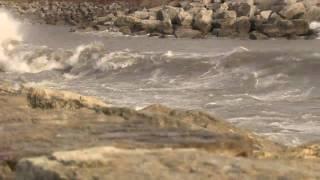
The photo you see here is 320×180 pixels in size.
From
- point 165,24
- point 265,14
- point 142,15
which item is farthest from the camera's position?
point 142,15

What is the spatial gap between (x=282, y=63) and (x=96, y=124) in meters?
18.5

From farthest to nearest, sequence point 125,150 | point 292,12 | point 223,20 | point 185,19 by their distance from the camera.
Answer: point 185,19 < point 223,20 < point 292,12 < point 125,150

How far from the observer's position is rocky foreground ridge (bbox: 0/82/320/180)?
3.46 meters

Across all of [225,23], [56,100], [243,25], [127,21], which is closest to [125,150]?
[56,100]

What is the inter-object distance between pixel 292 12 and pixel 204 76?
14.7 metres

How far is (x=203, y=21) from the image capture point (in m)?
35.9

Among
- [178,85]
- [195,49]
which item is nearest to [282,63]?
[178,85]

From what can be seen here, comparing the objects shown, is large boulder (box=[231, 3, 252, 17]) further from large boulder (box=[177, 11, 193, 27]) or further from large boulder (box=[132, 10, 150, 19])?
large boulder (box=[132, 10, 150, 19])

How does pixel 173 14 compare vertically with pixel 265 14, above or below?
below

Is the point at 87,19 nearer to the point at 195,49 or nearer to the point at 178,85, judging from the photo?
the point at 195,49

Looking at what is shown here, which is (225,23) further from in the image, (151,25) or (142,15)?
(142,15)

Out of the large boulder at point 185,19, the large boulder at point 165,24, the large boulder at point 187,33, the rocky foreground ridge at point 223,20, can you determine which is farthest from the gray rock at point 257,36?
the large boulder at point 165,24

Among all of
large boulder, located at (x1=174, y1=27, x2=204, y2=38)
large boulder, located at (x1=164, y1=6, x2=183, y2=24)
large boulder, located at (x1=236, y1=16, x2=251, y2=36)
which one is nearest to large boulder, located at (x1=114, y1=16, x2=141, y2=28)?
large boulder, located at (x1=164, y1=6, x2=183, y2=24)

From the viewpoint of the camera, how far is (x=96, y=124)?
4723 millimetres
